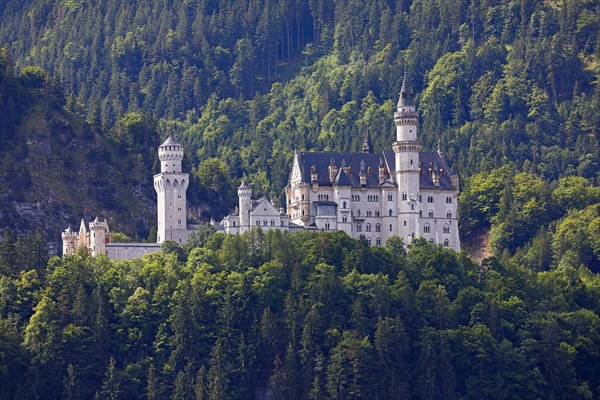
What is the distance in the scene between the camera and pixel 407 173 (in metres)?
161

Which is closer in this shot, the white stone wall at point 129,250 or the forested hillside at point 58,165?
the white stone wall at point 129,250

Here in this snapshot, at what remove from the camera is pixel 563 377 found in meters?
154

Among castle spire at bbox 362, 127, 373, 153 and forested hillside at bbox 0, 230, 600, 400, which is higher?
castle spire at bbox 362, 127, 373, 153

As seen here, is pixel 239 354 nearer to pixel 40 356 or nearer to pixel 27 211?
pixel 40 356

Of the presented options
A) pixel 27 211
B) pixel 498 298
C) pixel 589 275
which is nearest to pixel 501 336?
pixel 498 298

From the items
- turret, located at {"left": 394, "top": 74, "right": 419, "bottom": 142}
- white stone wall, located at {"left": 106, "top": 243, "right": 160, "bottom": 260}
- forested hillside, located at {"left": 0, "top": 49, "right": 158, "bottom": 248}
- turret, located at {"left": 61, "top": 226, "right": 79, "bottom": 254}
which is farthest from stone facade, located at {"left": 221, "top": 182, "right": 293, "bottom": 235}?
forested hillside, located at {"left": 0, "top": 49, "right": 158, "bottom": 248}

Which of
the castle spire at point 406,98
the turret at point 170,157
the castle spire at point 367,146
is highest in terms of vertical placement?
the castle spire at point 406,98

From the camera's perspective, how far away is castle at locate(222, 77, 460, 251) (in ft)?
525

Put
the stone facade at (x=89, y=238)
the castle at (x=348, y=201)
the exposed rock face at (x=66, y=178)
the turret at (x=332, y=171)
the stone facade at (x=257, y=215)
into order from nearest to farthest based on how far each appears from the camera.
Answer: the stone facade at (x=89, y=238), the stone facade at (x=257, y=215), the castle at (x=348, y=201), the turret at (x=332, y=171), the exposed rock face at (x=66, y=178)

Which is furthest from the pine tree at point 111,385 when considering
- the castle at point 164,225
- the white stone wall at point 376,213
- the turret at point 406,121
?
the turret at point 406,121

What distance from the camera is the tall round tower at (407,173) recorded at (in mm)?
160250

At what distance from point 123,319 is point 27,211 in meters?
24.1

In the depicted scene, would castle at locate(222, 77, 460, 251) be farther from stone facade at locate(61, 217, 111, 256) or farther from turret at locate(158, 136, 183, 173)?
stone facade at locate(61, 217, 111, 256)

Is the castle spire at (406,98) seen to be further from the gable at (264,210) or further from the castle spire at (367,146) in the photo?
the gable at (264,210)
